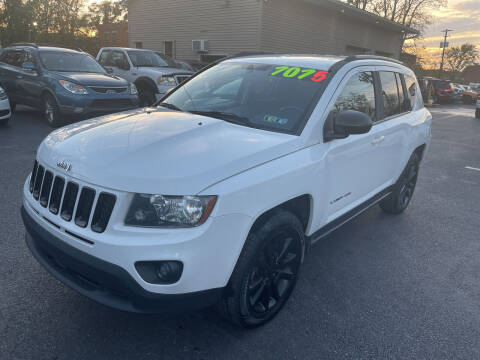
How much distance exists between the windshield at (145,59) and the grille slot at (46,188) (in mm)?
9406

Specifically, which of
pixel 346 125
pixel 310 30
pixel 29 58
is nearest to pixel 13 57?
pixel 29 58

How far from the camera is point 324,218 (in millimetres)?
3082

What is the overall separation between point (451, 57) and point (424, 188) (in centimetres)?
8916

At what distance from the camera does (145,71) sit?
35.2 ft

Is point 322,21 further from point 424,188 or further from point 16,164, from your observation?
point 16,164

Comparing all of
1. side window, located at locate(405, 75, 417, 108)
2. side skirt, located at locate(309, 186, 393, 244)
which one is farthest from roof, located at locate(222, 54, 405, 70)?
side skirt, located at locate(309, 186, 393, 244)

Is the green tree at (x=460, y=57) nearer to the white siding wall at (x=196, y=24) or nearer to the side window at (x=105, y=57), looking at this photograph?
the white siding wall at (x=196, y=24)

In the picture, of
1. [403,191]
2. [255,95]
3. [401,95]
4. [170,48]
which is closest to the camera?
[255,95]

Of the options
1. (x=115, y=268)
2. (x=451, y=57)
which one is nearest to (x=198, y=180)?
(x=115, y=268)

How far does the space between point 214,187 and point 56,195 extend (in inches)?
40.3

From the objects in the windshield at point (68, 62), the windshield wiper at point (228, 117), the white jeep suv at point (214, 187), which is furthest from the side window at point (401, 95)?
the windshield at point (68, 62)

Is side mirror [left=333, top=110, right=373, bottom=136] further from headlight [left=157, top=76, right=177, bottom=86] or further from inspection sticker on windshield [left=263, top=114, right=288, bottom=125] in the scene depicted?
headlight [left=157, top=76, right=177, bottom=86]

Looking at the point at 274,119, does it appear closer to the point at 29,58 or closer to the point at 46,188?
the point at 46,188

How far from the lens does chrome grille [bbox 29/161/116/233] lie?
212 cm
